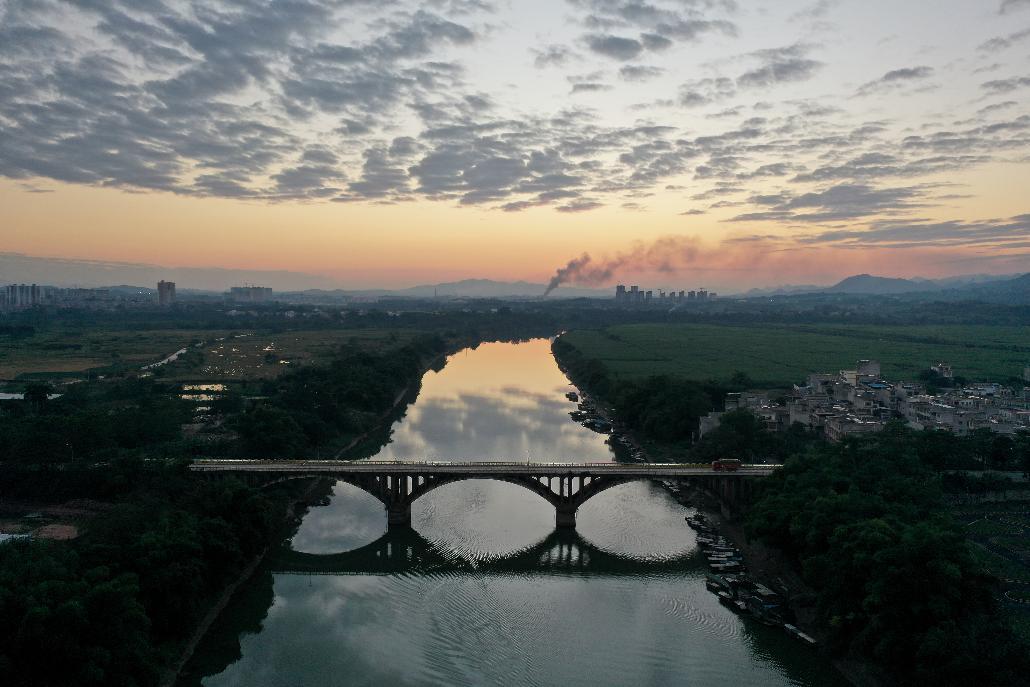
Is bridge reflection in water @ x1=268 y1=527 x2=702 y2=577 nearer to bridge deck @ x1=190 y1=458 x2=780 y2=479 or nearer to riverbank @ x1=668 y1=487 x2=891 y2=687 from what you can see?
riverbank @ x1=668 y1=487 x2=891 y2=687

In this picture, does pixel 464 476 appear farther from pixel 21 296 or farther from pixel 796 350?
pixel 21 296

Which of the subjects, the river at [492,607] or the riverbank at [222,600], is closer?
the riverbank at [222,600]

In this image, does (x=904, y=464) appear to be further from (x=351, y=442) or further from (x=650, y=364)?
(x=650, y=364)

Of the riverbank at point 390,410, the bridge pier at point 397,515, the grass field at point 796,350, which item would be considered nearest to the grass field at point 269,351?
the riverbank at point 390,410

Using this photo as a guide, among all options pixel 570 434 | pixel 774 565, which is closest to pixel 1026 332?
pixel 570 434

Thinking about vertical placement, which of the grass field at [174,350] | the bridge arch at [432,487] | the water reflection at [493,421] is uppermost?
the grass field at [174,350]

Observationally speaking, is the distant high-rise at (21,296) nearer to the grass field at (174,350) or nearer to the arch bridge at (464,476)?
the grass field at (174,350)

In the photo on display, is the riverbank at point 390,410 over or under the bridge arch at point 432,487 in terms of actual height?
under

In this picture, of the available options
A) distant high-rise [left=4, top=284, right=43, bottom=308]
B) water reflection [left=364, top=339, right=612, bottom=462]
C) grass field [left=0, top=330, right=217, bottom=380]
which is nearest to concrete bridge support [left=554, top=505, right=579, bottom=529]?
water reflection [left=364, top=339, right=612, bottom=462]
